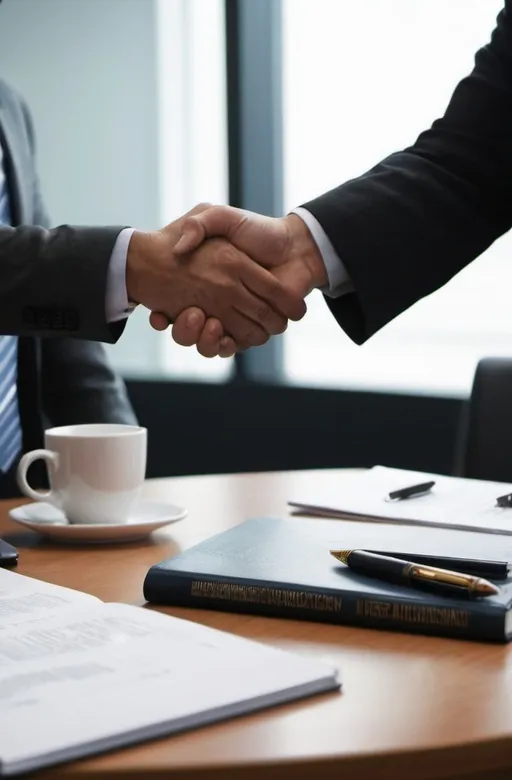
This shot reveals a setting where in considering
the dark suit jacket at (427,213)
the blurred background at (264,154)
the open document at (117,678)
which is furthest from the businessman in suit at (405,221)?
the blurred background at (264,154)

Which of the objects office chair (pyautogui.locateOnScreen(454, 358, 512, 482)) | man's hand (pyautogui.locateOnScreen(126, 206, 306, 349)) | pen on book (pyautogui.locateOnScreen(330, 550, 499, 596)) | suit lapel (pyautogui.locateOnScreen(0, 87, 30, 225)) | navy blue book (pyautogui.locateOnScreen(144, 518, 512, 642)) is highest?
suit lapel (pyautogui.locateOnScreen(0, 87, 30, 225))

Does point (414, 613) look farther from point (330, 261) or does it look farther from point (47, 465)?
point (330, 261)

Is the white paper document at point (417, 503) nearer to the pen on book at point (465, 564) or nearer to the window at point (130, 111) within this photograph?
the pen on book at point (465, 564)

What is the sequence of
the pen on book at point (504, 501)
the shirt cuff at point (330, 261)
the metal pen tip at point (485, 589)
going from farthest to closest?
the shirt cuff at point (330, 261) → the pen on book at point (504, 501) → the metal pen tip at point (485, 589)

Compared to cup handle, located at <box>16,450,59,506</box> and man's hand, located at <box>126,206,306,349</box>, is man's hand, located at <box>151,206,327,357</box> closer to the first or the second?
man's hand, located at <box>126,206,306,349</box>

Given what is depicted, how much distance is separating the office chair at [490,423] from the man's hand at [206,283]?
31 cm

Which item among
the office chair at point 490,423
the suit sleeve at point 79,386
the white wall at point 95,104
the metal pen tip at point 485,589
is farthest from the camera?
the white wall at point 95,104

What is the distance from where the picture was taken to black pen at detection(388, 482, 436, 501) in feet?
4.19

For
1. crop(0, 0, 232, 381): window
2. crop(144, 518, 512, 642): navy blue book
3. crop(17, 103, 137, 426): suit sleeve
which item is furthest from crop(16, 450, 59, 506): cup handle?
crop(0, 0, 232, 381): window

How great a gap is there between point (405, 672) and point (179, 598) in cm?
21

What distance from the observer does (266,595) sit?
0.84m

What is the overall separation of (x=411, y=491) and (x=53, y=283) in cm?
56

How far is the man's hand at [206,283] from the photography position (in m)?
1.62

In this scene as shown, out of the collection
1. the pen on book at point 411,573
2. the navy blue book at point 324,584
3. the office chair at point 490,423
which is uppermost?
the pen on book at point 411,573
